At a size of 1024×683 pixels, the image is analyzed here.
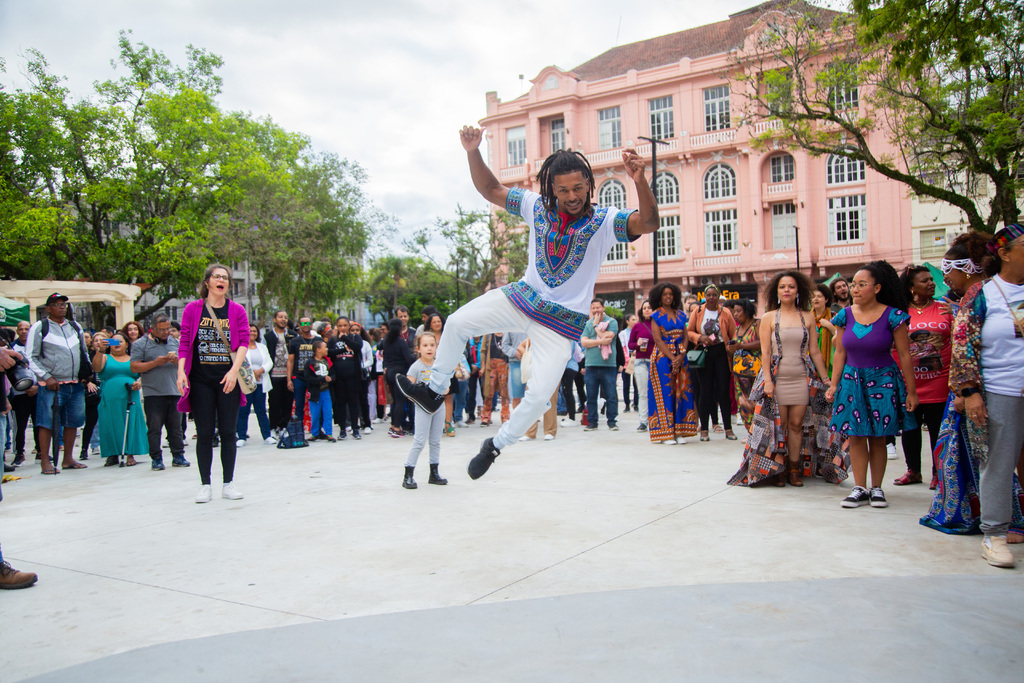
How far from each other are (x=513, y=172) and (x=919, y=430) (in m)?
37.7

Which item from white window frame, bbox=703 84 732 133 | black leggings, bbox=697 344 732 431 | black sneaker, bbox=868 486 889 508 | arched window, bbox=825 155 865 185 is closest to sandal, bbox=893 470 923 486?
black sneaker, bbox=868 486 889 508

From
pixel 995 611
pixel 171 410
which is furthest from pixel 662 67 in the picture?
pixel 995 611

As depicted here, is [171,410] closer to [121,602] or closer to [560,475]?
[560,475]

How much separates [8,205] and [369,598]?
2995 centimetres

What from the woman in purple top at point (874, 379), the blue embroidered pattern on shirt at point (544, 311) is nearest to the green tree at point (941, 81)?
the woman in purple top at point (874, 379)

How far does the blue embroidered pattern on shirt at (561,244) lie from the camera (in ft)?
15.2

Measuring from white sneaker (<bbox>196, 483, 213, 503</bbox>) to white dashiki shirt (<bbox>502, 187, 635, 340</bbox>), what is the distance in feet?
11.0

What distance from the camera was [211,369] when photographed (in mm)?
6191

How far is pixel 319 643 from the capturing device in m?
2.98

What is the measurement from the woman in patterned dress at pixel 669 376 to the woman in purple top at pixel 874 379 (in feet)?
11.6

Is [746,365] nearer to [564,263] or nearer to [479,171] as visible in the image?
[564,263]

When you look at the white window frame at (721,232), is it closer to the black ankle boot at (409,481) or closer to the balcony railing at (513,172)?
the balcony railing at (513,172)

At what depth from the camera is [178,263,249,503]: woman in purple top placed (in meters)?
6.13

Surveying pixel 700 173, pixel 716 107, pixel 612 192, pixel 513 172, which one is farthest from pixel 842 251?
pixel 513 172
